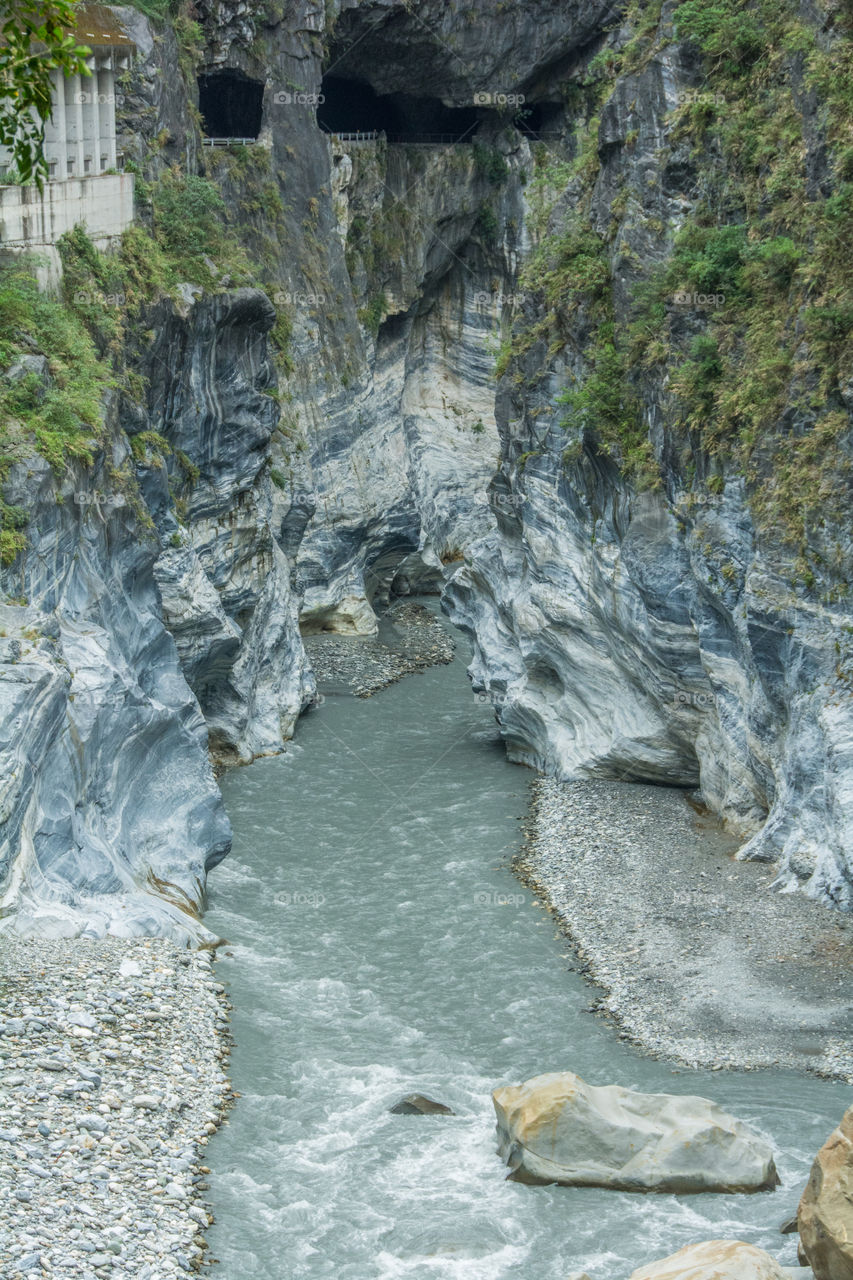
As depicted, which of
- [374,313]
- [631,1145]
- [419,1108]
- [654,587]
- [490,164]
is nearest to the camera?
[631,1145]

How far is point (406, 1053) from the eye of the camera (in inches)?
808

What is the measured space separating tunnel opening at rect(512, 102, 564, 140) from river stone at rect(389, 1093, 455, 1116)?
1631 inches

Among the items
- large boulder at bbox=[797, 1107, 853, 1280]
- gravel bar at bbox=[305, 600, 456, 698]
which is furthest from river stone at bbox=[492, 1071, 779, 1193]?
gravel bar at bbox=[305, 600, 456, 698]

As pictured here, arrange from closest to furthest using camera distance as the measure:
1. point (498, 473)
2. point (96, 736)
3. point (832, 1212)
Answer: point (832, 1212)
point (96, 736)
point (498, 473)

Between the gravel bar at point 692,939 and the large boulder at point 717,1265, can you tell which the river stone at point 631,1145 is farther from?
the large boulder at point 717,1265

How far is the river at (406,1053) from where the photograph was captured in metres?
16.0

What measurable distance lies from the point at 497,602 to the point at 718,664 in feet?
32.6

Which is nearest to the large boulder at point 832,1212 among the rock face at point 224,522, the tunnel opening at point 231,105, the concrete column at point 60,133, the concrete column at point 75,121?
the rock face at point 224,522

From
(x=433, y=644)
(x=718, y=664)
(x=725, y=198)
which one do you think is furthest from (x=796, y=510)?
(x=433, y=644)

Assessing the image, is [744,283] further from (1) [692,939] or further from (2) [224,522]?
(2) [224,522]

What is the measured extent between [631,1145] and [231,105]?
35.4 m

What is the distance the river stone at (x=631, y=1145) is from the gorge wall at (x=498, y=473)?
20.0 feet

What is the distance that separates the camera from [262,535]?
35.8m

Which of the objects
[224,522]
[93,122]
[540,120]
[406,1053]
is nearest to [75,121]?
[93,122]
